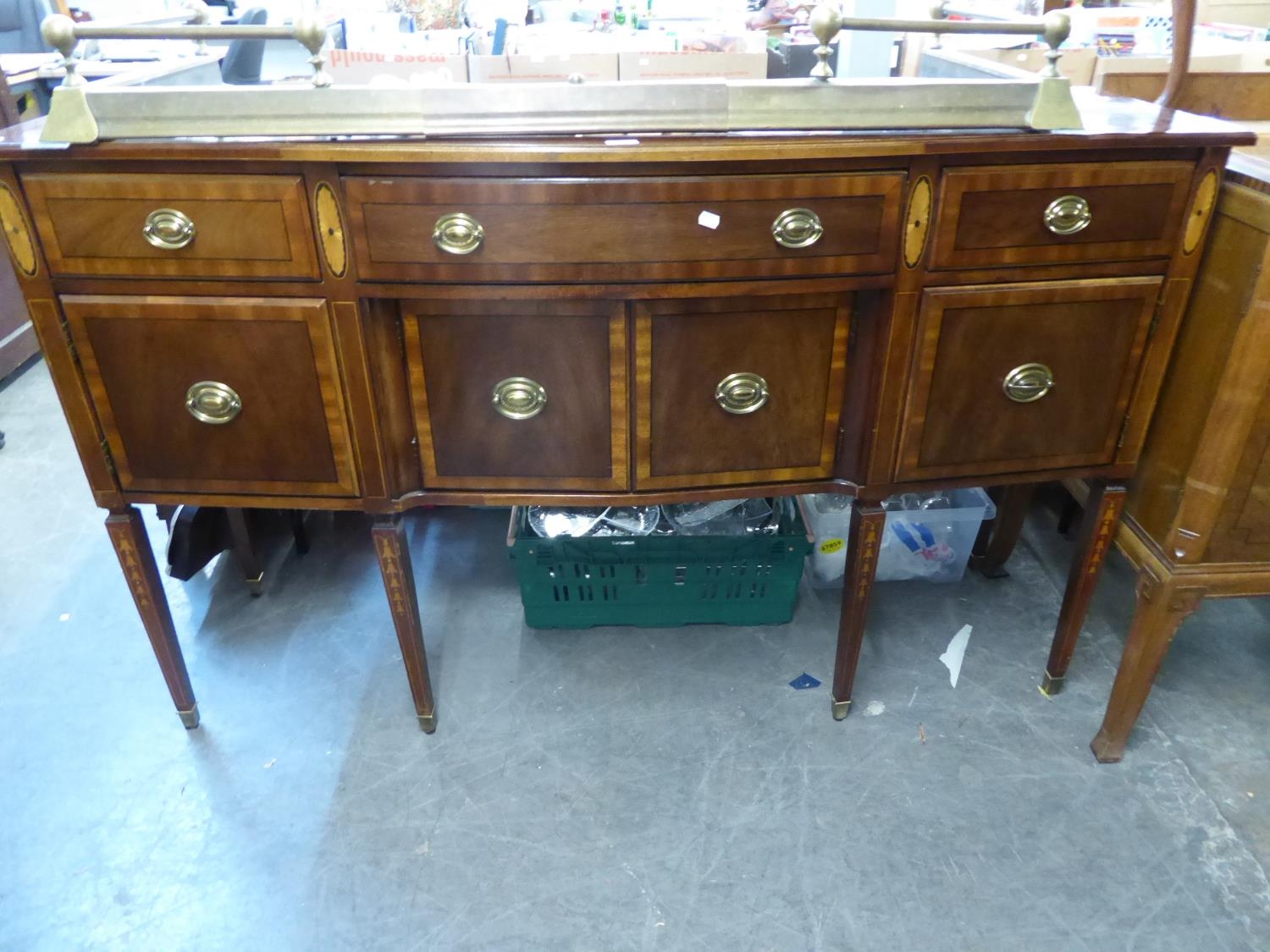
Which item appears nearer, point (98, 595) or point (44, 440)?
point (98, 595)

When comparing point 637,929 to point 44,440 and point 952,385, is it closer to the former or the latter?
point 952,385

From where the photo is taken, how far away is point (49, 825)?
4.03 feet

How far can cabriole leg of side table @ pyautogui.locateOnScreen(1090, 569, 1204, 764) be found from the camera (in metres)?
1.18

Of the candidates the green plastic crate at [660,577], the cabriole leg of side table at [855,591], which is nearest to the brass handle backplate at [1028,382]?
the cabriole leg of side table at [855,591]

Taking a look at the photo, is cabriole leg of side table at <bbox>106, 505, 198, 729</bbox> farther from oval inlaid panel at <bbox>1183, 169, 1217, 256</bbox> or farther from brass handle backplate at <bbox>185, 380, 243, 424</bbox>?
oval inlaid panel at <bbox>1183, 169, 1217, 256</bbox>

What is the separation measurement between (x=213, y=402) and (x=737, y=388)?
2.06 feet

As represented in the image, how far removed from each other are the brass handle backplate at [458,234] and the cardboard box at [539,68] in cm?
48

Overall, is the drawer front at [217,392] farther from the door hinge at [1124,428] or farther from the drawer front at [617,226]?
the door hinge at [1124,428]

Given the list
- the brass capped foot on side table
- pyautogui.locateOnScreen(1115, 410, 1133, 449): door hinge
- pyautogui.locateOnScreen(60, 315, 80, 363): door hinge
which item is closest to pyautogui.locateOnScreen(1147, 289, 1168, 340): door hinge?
pyautogui.locateOnScreen(1115, 410, 1133, 449): door hinge

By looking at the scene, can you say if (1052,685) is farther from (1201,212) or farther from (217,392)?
(217,392)

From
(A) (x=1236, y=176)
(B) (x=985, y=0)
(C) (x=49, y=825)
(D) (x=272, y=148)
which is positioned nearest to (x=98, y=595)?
(C) (x=49, y=825)

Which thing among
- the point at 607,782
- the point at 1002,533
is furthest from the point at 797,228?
the point at 1002,533

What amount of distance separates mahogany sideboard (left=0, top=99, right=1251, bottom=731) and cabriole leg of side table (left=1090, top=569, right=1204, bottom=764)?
0.47 ft

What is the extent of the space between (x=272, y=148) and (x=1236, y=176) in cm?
107
